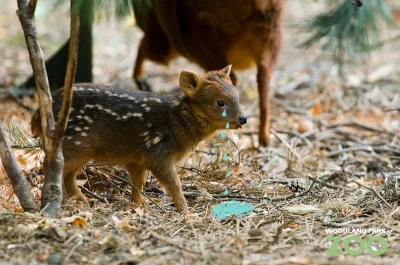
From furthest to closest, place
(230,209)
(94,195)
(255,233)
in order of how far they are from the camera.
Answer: (94,195)
(230,209)
(255,233)

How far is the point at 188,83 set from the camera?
13.8 feet

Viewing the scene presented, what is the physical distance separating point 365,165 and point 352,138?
737mm

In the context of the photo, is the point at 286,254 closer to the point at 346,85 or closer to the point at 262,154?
the point at 262,154

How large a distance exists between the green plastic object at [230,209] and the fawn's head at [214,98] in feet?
1.59

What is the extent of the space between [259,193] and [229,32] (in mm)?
1918

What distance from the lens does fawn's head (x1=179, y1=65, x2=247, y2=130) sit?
408 cm

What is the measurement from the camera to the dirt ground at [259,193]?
322cm

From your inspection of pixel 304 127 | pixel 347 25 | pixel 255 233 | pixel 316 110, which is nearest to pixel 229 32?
pixel 347 25

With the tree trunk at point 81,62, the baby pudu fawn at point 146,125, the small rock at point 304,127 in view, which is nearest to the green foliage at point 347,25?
the small rock at point 304,127

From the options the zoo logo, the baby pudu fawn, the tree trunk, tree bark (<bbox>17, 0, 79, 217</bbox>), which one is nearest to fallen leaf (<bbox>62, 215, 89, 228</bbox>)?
tree bark (<bbox>17, 0, 79, 217</bbox>)

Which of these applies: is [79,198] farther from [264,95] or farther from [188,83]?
[264,95]

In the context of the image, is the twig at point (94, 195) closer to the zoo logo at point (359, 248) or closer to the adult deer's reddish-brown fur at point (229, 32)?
the zoo logo at point (359, 248)

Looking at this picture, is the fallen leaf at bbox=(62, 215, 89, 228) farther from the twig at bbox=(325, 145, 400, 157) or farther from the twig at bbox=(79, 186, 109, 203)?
the twig at bbox=(325, 145, 400, 157)

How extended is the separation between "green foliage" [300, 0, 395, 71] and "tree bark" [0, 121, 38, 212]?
11.0 feet
